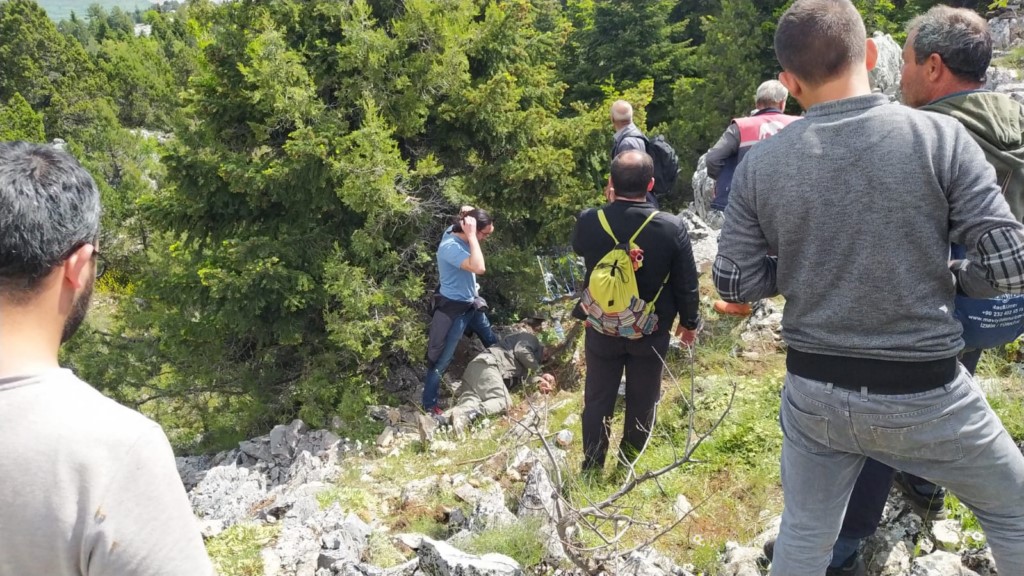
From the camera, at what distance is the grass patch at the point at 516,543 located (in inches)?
126

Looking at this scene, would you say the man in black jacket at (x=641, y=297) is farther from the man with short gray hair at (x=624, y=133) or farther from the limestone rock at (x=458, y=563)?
the man with short gray hair at (x=624, y=133)

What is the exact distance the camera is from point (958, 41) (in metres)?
2.32

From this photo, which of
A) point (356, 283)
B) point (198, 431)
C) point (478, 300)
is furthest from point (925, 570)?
point (198, 431)

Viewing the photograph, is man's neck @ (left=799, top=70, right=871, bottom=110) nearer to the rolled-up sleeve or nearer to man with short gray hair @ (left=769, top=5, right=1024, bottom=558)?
the rolled-up sleeve

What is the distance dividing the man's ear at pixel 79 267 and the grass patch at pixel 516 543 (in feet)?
7.61

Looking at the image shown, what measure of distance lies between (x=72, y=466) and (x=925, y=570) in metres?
2.83

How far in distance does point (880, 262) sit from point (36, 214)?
192 cm

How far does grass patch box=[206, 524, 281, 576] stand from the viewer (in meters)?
3.68

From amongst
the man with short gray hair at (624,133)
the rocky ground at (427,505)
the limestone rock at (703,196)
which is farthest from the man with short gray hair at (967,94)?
the limestone rock at (703,196)

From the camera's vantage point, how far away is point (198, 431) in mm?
9367

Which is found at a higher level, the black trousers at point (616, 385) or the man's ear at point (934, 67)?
the man's ear at point (934, 67)

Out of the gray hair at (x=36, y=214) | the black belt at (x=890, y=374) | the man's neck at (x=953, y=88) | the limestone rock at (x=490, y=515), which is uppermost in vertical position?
the man's neck at (x=953, y=88)

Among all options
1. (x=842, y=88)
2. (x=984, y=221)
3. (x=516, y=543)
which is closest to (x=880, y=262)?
(x=984, y=221)

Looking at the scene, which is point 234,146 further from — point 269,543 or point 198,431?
point 269,543
